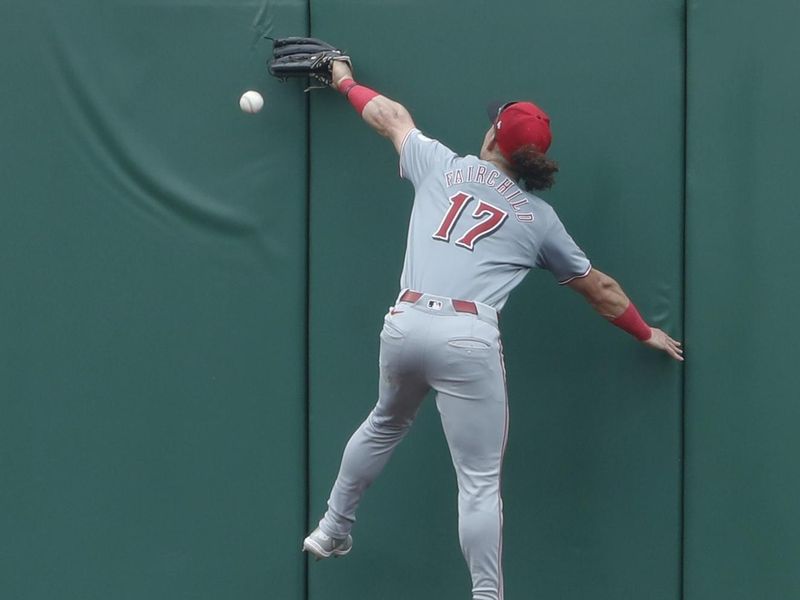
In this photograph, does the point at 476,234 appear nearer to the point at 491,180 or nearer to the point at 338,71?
the point at 491,180

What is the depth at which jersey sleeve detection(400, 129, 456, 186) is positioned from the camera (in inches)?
162

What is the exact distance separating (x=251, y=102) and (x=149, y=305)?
0.78 metres

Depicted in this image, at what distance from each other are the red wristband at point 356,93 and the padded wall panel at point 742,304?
1.06 meters

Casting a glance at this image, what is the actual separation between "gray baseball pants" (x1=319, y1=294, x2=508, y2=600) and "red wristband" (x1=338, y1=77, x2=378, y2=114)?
0.71 meters

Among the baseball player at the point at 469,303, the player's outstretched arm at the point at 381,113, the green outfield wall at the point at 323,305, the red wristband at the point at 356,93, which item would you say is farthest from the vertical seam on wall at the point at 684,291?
the red wristband at the point at 356,93

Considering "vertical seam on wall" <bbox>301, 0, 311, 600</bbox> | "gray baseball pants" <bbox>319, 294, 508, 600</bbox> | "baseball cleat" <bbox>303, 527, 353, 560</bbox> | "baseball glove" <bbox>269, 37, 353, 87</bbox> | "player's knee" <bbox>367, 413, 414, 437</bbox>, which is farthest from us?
"vertical seam on wall" <bbox>301, 0, 311, 600</bbox>

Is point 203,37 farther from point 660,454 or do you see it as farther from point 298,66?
point 660,454

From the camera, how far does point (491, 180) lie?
4.06m

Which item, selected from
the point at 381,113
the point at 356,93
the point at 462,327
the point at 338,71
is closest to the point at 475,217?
the point at 462,327

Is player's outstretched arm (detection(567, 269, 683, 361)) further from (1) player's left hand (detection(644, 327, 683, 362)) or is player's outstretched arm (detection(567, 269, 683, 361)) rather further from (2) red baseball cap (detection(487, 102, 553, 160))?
(2) red baseball cap (detection(487, 102, 553, 160))

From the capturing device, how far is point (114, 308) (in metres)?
4.56

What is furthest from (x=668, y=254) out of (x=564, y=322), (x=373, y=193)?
(x=373, y=193)

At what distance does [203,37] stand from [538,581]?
2.16 metres

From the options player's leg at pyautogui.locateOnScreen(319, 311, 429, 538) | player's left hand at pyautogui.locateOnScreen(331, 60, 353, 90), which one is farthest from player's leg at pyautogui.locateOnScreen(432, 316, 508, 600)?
player's left hand at pyautogui.locateOnScreen(331, 60, 353, 90)
